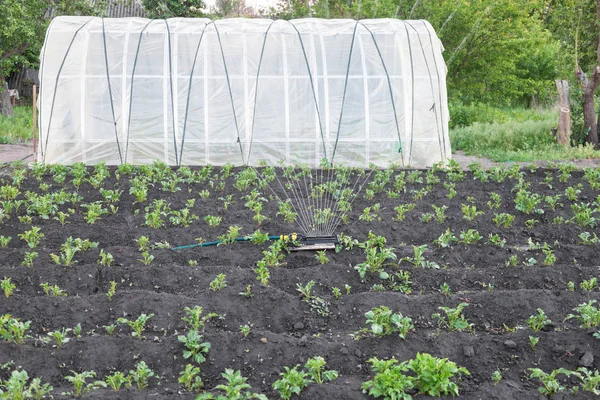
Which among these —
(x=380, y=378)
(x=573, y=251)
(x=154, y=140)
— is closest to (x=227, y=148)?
(x=154, y=140)

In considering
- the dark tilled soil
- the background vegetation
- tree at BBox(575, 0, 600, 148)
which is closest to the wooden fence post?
the background vegetation

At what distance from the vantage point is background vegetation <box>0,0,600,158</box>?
1600 cm

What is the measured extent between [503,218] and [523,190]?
4.20 feet

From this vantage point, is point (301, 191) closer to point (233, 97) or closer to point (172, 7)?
point (233, 97)

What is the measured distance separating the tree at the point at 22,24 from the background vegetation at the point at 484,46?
0.03 metres

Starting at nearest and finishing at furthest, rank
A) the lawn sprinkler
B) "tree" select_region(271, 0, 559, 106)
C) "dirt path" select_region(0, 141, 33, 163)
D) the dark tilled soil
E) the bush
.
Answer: the dark tilled soil < the lawn sprinkler < "dirt path" select_region(0, 141, 33, 163) < the bush < "tree" select_region(271, 0, 559, 106)

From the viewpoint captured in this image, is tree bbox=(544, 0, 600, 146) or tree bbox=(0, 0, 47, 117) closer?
tree bbox=(544, 0, 600, 146)

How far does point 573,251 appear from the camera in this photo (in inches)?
287

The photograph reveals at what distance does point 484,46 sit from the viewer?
2103 cm

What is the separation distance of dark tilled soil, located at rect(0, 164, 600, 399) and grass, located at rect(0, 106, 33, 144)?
9348 millimetres

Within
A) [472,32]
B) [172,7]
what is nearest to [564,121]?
[472,32]

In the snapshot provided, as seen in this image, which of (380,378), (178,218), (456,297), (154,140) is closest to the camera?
(380,378)

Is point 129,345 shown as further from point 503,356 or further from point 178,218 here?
point 178,218

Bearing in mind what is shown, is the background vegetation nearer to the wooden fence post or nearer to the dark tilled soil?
the wooden fence post
